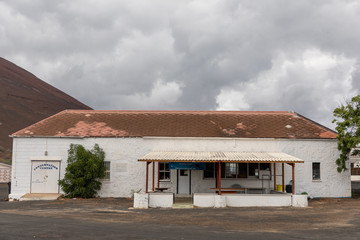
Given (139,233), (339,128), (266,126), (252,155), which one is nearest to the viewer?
(139,233)

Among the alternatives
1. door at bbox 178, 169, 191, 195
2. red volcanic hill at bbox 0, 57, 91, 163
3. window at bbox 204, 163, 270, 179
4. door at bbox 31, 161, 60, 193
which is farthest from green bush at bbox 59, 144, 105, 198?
red volcanic hill at bbox 0, 57, 91, 163

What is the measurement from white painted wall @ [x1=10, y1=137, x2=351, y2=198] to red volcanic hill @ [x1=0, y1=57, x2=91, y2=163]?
29954mm

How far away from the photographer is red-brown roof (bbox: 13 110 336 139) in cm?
2358

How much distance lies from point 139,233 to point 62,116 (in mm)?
17278

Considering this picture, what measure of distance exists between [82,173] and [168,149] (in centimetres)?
517

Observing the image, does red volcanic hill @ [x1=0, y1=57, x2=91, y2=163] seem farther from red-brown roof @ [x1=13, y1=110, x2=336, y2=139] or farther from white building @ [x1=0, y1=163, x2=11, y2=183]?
red-brown roof @ [x1=13, y1=110, x2=336, y2=139]

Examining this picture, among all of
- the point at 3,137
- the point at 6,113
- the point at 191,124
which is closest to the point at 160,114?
the point at 191,124

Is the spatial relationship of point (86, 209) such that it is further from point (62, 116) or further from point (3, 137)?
point (3, 137)

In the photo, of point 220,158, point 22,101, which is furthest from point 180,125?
point 22,101

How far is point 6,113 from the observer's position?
64.9m

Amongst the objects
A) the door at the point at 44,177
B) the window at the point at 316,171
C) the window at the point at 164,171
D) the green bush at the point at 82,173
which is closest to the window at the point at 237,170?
the window at the point at 164,171

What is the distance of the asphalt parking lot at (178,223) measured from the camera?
35.4 ft

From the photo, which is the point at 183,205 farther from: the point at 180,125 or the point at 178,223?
the point at 180,125

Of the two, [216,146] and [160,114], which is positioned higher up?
[160,114]
